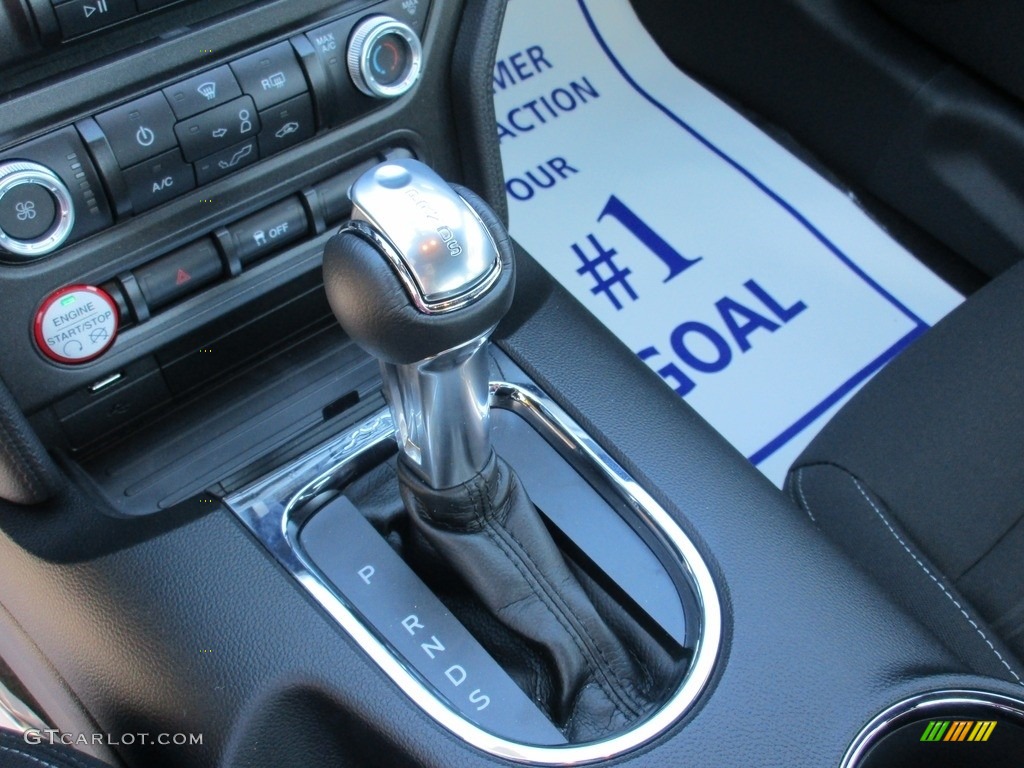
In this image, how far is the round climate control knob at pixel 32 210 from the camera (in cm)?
50

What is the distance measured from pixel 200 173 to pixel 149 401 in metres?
0.17

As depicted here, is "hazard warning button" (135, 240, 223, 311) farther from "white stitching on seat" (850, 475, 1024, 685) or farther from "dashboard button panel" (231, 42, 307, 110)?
"white stitching on seat" (850, 475, 1024, 685)

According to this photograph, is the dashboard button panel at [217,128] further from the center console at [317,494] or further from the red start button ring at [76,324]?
the red start button ring at [76,324]

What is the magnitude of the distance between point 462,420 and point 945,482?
0.46 metres

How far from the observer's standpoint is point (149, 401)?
25.5 inches

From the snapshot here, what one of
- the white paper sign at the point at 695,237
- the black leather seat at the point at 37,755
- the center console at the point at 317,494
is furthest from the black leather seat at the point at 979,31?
the black leather seat at the point at 37,755

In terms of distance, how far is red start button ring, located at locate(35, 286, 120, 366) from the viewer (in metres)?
0.56

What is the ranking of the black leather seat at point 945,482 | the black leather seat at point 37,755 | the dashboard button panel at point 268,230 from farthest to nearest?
the black leather seat at point 945,482 < the dashboard button panel at point 268,230 < the black leather seat at point 37,755

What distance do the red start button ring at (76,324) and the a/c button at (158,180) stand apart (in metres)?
0.06

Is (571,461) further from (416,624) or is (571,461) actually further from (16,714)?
(16,714)

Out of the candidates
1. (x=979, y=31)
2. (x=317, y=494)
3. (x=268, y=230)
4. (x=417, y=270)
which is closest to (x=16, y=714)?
(x=317, y=494)

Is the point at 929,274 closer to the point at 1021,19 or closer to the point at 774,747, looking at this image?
the point at 1021,19

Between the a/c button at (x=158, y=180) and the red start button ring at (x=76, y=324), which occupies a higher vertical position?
the a/c button at (x=158, y=180)

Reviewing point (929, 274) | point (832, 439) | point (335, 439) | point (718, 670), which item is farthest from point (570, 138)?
point (718, 670)
